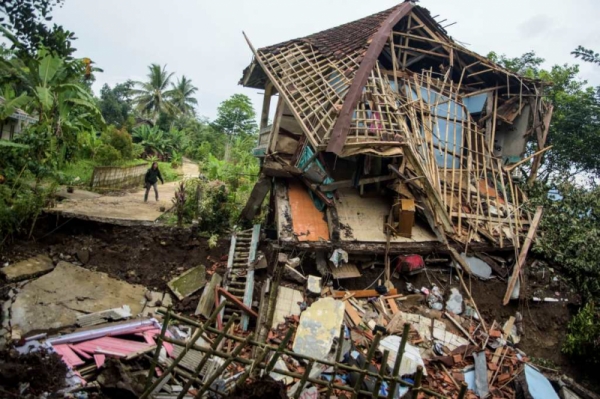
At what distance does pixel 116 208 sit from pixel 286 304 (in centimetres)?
639

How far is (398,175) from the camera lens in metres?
7.06

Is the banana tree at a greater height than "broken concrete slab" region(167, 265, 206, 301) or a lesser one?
greater

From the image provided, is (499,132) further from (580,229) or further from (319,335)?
(319,335)

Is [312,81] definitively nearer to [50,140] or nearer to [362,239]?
[362,239]

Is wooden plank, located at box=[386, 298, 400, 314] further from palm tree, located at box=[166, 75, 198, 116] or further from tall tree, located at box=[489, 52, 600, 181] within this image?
palm tree, located at box=[166, 75, 198, 116]

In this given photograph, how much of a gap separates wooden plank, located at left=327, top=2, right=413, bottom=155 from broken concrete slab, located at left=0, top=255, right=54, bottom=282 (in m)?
6.06

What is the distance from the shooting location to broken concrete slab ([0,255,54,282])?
20.6ft

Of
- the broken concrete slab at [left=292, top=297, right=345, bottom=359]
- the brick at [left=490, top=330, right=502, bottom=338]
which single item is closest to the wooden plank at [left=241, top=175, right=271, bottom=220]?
the broken concrete slab at [left=292, top=297, right=345, bottom=359]

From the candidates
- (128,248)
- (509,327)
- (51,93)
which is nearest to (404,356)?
(509,327)

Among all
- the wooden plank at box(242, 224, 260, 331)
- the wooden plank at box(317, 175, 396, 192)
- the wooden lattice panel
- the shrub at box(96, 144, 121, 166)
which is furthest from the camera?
the shrub at box(96, 144, 121, 166)

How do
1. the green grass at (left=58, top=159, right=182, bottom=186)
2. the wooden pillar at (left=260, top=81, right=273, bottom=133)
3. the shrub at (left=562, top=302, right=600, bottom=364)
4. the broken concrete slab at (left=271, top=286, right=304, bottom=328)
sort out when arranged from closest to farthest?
the broken concrete slab at (left=271, top=286, right=304, bottom=328)
the shrub at (left=562, top=302, right=600, bottom=364)
the wooden pillar at (left=260, top=81, right=273, bottom=133)
the green grass at (left=58, top=159, right=182, bottom=186)

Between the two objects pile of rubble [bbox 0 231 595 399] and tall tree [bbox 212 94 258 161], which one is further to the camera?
tall tree [bbox 212 94 258 161]

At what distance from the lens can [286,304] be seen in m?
6.26

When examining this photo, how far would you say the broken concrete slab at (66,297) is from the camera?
18.4 feet
